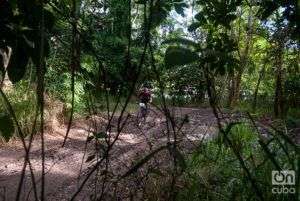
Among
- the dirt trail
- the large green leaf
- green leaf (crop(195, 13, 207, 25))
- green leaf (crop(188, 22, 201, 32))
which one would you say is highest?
green leaf (crop(195, 13, 207, 25))

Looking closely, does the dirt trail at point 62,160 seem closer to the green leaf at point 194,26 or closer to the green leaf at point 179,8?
the green leaf at point 194,26

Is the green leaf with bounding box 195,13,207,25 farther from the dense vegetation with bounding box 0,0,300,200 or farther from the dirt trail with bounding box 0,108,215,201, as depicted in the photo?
the dirt trail with bounding box 0,108,215,201

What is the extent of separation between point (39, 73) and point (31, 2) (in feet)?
2.01

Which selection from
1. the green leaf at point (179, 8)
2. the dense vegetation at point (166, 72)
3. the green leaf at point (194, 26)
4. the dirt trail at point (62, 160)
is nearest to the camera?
the dense vegetation at point (166, 72)

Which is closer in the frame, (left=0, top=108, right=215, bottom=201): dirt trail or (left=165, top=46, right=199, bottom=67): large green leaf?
(left=165, top=46, right=199, bottom=67): large green leaf

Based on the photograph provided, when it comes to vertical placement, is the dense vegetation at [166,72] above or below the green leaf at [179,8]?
below

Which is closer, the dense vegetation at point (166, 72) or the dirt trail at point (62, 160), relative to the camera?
the dense vegetation at point (166, 72)

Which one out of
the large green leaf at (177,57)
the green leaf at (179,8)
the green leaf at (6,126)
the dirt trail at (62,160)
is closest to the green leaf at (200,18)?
the green leaf at (179,8)

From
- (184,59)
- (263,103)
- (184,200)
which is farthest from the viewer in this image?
(263,103)

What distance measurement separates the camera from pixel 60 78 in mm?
12023

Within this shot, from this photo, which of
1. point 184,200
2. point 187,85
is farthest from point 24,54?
point 187,85

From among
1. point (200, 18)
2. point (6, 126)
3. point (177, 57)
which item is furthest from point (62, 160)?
point (177, 57)

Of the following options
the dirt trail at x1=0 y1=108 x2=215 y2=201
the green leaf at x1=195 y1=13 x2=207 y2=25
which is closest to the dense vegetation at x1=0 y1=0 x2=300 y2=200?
the green leaf at x1=195 y1=13 x2=207 y2=25

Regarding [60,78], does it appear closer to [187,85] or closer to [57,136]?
[57,136]
